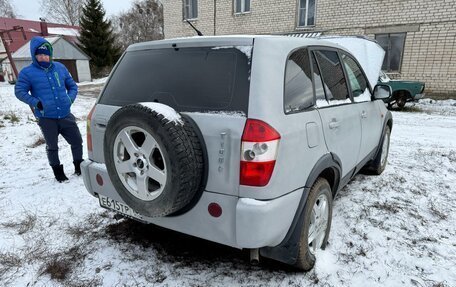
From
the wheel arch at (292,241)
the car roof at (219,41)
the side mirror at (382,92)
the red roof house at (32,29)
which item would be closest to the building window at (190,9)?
the side mirror at (382,92)

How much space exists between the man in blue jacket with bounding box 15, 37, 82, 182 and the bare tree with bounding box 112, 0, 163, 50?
42391mm

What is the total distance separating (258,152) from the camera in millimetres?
1785

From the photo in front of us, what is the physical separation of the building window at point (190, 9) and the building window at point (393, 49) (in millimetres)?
11205

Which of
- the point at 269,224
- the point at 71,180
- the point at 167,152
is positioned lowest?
the point at 71,180

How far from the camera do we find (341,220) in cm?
315

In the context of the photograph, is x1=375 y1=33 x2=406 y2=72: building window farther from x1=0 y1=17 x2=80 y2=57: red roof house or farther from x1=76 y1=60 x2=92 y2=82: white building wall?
x1=0 y1=17 x2=80 y2=57: red roof house

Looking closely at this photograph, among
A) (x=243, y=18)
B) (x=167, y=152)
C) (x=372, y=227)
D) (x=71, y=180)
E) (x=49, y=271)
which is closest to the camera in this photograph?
(x=167, y=152)

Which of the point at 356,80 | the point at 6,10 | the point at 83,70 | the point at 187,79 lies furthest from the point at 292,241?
the point at 6,10

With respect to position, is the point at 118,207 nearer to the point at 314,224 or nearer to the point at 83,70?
the point at 314,224

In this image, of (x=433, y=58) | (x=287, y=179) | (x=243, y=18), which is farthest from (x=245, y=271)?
(x=243, y=18)

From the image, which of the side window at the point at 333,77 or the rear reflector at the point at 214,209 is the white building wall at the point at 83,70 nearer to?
the side window at the point at 333,77

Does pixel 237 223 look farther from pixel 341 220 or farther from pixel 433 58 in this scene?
pixel 433 58

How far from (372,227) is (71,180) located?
3.80 meters

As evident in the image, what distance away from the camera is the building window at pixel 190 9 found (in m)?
19.7
